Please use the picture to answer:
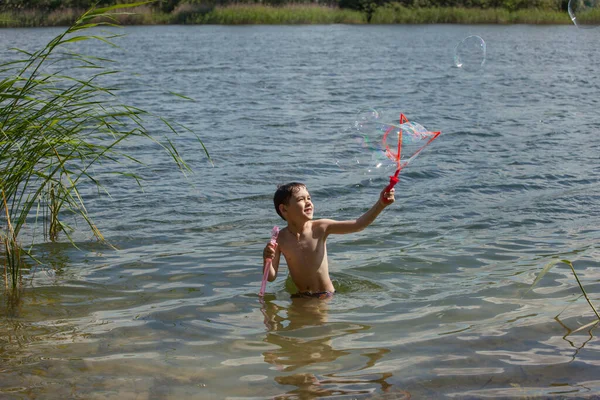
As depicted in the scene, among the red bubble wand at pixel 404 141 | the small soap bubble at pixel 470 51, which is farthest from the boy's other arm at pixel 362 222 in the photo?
the small soap bubble at pixel 470 51

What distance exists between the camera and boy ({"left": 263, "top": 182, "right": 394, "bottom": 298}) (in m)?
5.85

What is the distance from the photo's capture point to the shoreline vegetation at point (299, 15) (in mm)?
48719

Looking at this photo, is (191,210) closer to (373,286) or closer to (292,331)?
(373,286)

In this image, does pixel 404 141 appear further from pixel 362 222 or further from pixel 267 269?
pixel 267 269

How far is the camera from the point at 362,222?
18.6 feet

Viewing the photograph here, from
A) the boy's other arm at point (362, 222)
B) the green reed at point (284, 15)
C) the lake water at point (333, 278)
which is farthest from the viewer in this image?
the green reed at point (284, 15)

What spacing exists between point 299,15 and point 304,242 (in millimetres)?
48708

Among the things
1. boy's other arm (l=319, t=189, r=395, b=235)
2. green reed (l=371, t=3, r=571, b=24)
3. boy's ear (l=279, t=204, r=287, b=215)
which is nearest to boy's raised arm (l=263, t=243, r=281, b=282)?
boy's ear (l=279, t=204, r=287, b=215)

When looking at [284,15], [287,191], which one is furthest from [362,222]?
[284,15]

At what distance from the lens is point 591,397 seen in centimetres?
400

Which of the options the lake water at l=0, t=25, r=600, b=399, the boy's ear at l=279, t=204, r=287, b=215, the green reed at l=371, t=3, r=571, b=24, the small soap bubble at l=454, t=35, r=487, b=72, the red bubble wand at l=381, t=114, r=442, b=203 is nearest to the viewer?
the lake water at l=0, t=25, r=600, b=399

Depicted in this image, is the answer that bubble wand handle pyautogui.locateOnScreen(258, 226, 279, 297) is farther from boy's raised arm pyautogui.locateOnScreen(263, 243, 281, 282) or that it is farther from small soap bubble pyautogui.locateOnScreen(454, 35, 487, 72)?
small soap bubble pyautogui.locateOnScreen(454, 35, 487, 72)

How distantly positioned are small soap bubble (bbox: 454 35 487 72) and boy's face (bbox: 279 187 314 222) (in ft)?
15.1

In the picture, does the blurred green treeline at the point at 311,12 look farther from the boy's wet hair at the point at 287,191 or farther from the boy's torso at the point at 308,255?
the boy's wet hair at the point at 287,191
